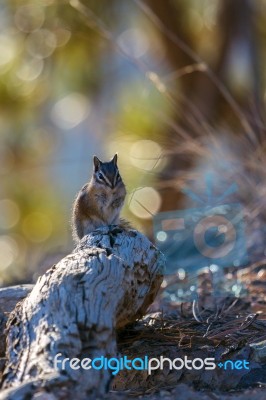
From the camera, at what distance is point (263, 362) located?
3.23m

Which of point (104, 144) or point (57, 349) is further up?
point (104, 144)

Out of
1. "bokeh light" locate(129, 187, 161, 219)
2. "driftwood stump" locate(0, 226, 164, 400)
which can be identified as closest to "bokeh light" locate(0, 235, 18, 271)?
"bokeh light" locate(129, 187, 161, 219)

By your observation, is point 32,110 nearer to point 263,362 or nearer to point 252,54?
point 252,54

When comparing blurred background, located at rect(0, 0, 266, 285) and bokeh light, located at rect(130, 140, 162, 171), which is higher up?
blurred background, located at rect(0, 0, 266, 285)

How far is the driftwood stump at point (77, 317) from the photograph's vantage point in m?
2.52

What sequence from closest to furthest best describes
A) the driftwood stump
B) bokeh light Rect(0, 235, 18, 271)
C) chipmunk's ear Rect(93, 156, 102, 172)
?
1. the driftwood stump
2. chipmunk's ear Rect(93, 156, 102, 172)
3. bokeh light Rect(0, 235, 18, 271)

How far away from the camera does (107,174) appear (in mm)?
4500

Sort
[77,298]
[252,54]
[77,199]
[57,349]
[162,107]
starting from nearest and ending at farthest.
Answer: [57,349] < [77,298] < [77,199] < [162,107] < [252,54]

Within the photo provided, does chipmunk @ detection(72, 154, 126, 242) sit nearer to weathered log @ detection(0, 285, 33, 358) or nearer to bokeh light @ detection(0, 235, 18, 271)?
weathered log @ detection(0, 285, 33, 358)

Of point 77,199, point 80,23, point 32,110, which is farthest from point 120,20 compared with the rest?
point 77,199


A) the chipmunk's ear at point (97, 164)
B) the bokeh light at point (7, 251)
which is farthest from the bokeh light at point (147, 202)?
the chipmunk's ear at point (97, 164)

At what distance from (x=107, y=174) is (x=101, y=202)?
153 millimetres

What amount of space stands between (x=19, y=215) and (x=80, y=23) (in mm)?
2335

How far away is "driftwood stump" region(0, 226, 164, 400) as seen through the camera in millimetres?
2521
